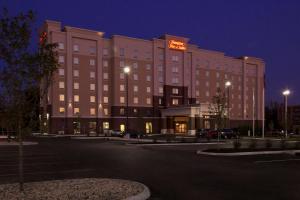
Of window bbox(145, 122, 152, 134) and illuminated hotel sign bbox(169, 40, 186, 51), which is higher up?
illuminated hotel sign bbox(169, 40, 186, 51)

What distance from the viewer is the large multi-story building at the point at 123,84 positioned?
7394cm

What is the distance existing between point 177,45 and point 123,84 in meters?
19.1

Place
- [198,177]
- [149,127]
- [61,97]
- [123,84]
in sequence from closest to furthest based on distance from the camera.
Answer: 1. [198,177]
2. [61,97]
3. [123,84]
4. [149,127]

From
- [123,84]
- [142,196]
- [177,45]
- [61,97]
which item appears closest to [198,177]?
[142,196]

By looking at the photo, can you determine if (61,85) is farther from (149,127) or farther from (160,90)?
(160,90)

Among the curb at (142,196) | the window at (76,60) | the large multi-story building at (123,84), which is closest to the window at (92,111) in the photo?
the large multi-story building at (123,84)

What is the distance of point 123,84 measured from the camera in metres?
81.7

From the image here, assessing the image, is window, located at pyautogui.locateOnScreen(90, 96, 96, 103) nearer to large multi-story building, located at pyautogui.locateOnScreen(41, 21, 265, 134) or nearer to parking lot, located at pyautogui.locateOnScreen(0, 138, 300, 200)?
large multi-story building, located at pyautogui.locateOnScreen(41, 21, 265, 134)

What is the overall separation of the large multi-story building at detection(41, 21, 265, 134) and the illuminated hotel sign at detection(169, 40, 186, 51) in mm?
266

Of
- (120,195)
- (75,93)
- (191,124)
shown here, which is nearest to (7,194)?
(120,195)

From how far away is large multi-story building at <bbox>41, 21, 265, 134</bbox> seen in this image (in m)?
73.9

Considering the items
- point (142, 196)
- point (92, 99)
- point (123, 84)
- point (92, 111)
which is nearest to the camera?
point (142, 196)

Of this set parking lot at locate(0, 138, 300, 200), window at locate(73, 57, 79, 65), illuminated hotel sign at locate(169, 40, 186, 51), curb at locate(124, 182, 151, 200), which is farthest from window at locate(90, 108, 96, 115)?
curb at locate(124, 182, 151, 200)

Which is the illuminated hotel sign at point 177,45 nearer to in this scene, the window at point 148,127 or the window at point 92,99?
the window at point 148,127
